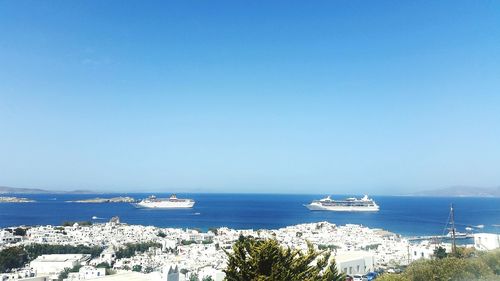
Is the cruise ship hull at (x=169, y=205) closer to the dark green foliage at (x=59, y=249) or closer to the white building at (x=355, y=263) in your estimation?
the dark green foliage at (x=59, y=249)

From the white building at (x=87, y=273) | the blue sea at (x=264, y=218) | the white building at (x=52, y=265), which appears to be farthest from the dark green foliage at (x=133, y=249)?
the blue sea at (x=264, y=218)

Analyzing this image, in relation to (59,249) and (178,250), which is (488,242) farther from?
(59,249)

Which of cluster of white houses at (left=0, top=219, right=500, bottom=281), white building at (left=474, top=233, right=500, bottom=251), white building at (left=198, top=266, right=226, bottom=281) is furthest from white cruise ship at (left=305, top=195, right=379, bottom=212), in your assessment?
white building at (left=198, top=266, right=226, bottom=281)

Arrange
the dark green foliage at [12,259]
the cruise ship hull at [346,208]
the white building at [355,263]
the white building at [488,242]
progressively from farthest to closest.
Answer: the cruise ship hull at [346,208]
the dark green foliage at [12,259]
the white building at [488,242]
the white building at [355,263]

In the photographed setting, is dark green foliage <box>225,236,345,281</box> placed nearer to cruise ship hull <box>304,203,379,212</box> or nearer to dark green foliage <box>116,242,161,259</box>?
dark green foliage <box>116,242,161,259</box>

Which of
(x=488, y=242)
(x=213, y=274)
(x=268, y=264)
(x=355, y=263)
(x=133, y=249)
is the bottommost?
(x=133, y=249)

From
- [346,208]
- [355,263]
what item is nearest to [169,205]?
[346,208]

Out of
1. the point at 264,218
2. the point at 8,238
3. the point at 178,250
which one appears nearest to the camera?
the point at 178,250
